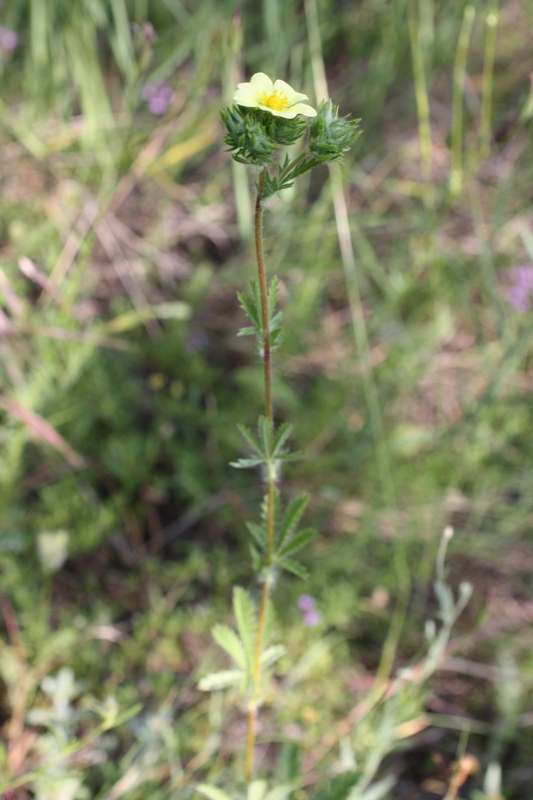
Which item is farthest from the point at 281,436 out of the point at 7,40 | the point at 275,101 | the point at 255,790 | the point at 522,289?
the point at 7,40

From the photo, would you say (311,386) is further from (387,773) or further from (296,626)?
(387,773)

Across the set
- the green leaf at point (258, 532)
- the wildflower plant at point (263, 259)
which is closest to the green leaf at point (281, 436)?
the wildflower plant at point (263, 259)

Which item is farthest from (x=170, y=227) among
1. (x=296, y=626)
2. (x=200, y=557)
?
(x=296, y=626)

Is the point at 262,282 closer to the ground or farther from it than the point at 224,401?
farther from it

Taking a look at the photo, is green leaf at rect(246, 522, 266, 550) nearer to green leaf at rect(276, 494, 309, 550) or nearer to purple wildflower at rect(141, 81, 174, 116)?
green leaf at rect(276, 494, 309, 550)

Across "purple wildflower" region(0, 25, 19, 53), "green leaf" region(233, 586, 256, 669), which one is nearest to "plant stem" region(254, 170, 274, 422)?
"green leaf" region(233, 586, 256, 669)

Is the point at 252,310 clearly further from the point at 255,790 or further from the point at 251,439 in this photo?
the point at 255,790

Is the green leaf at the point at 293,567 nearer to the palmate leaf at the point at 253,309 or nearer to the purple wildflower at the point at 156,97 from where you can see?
the palmate leaf at the point at 253,309
